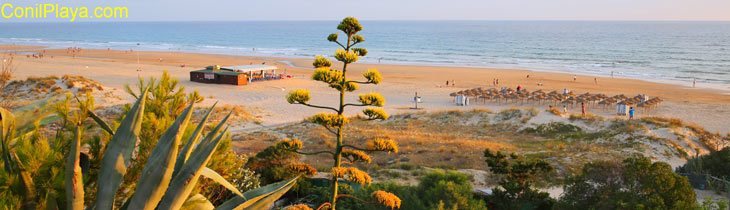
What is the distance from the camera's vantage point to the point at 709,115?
25859 millimetres

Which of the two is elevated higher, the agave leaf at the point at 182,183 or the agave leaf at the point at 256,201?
the agave leaf at the point at 182,183

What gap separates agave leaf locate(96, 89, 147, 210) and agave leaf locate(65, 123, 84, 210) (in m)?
0.11

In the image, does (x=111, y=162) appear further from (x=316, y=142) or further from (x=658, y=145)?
(x=658, y=145)

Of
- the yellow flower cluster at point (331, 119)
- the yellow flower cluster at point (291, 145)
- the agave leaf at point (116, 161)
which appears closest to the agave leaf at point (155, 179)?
the agave leaf at point (116, 161)

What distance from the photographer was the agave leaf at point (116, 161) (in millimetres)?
2814

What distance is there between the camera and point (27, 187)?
9.45 ft

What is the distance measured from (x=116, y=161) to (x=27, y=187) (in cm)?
53

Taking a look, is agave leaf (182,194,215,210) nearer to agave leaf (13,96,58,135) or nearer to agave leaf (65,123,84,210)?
agave leaf (65,123,84,210)

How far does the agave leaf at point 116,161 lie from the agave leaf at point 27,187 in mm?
403

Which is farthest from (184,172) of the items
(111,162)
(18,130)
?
(18,130)

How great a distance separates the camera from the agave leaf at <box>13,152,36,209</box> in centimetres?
283

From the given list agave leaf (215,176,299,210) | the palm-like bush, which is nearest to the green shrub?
agave leaf (215,176,299,210)

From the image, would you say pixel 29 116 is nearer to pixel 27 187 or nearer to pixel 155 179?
pixel 27 187

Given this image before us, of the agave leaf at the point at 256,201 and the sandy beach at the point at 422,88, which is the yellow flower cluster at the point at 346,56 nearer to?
the agave leaf at the point at 256,201
